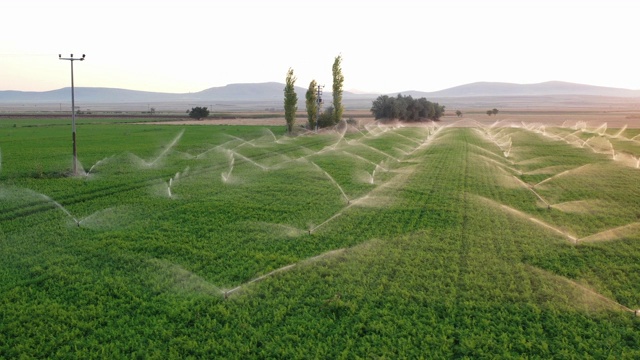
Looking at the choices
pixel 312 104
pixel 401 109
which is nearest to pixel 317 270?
pixel 312 104

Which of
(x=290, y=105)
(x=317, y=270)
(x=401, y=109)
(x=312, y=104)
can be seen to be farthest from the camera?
(x=401, y=109)

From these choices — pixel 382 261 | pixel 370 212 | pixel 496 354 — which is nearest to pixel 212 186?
pixel 370 212

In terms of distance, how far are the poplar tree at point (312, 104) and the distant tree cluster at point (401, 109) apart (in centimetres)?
3014

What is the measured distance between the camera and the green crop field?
6.61 meters

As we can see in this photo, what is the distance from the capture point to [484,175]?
23000 millimetres

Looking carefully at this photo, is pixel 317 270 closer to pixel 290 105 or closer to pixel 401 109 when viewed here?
pixel 290 105

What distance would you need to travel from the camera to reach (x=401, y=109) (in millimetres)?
88562

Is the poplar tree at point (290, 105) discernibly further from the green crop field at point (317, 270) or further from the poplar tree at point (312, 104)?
the green crop field at point (317, 270)

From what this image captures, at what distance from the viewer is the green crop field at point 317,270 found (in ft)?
21.7

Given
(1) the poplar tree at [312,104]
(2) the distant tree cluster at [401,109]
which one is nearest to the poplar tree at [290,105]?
(1) the poplar tree at [312,104]

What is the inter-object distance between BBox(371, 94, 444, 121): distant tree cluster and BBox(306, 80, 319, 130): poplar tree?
98.9 feet

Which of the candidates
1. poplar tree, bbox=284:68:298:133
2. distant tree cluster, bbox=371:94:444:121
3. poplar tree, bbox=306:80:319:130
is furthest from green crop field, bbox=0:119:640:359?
distant tree cluster, bbox=371:94:444:121

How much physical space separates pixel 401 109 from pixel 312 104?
3232 centimetres

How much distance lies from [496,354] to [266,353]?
3.17m
